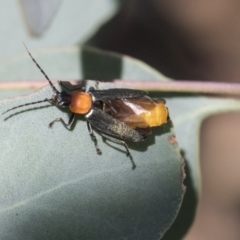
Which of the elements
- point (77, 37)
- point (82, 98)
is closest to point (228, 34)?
point (77, 37)


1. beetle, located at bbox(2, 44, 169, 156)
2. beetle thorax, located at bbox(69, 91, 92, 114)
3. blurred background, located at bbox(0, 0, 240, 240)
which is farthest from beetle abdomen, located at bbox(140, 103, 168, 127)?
blurred background, located at bbox(0, 0, 240, 240)

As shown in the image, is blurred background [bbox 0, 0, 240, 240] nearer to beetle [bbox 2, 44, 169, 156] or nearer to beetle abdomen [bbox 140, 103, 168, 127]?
beetle [bbox 2, 44, 169, 156]

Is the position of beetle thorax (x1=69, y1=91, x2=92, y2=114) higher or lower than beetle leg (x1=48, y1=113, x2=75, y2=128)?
lower

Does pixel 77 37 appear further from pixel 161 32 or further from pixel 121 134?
pixel 161 32

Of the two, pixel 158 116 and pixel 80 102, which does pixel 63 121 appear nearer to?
pixel 80 102

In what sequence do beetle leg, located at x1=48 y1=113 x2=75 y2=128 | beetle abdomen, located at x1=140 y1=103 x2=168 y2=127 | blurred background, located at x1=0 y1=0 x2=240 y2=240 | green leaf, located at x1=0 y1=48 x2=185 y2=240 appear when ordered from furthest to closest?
blurred background, located at x1=0 y1=0 x2=240 y2=240, beetle abdomen, located at x1=140 y1=103 x2=168 y2=127, beetle leg, located at x1=48 y1=113 x2=75 y2=128, green leaf, located at x1=0 y1=48 x2=185 y2=240

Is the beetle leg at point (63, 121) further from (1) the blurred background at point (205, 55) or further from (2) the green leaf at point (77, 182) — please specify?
(1) the blurred background at point (205, 55)

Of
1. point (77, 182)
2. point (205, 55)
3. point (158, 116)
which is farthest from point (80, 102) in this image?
point (205, 55)
